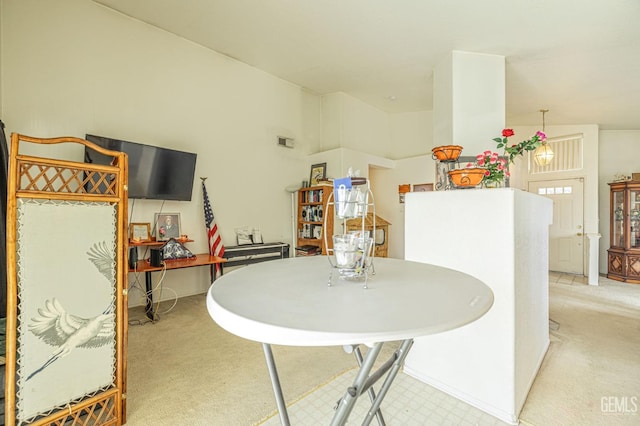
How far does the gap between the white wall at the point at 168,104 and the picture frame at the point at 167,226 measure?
0.09 meters

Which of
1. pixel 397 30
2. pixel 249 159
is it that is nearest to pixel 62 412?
pixel 249 159

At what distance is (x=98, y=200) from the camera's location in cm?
156

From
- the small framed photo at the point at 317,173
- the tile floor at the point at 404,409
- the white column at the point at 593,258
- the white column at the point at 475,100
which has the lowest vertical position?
the tile floor at the point at 404,409

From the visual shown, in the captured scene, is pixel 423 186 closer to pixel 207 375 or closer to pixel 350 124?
pixel 350 124

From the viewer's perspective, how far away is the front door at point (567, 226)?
5648mm

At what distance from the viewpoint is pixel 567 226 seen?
19.1 feet

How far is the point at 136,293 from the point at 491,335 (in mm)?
3866

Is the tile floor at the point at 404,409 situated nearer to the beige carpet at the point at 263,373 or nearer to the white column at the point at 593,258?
the beige carpet at the point at 263,373

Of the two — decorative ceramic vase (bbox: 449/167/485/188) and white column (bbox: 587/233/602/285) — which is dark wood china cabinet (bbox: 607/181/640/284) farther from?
A: decorative ceramic vase (bbox: 449/167/485/188)

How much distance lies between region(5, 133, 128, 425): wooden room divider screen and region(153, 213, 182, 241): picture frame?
2.23m

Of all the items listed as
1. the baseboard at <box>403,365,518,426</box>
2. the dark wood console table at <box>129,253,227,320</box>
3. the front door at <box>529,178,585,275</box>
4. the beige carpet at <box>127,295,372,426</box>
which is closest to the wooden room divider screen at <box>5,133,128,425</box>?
the beige carpet at <box>127,295,372,426</box>

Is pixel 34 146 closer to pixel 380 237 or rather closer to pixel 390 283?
pixel 390 283

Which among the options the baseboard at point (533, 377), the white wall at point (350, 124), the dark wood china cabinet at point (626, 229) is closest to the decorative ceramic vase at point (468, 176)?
the baseboard at point (533, 377)

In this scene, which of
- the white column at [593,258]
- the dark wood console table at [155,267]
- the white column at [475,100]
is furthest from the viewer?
the white column at [593,258]
